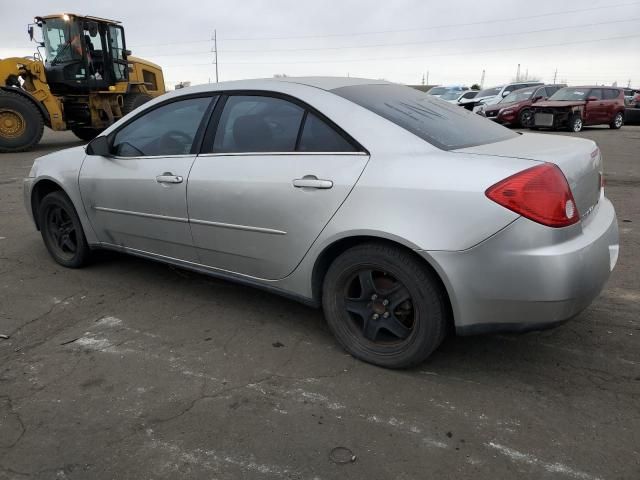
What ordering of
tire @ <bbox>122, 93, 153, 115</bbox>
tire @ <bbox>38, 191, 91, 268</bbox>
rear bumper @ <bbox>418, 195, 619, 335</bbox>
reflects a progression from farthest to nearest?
tire @ <bbox>122, 93, 153, 115</bbox>, tire @ <bbox>38, 191, 91, 268</bbox>, rear bumper @ <bbox>418, 195, 619, 335</bbox>

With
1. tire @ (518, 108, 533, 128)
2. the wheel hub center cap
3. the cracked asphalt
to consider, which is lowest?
the cracked asphalt

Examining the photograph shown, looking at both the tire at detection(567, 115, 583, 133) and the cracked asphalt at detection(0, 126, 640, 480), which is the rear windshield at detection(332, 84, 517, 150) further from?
the tire at detection(567, 115, 583, 133)

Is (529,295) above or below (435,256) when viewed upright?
below

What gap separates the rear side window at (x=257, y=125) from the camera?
3.12 m

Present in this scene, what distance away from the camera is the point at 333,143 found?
292 centimetres

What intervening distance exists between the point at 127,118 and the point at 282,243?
178 centimetres

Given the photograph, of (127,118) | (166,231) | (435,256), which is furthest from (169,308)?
(435,256)

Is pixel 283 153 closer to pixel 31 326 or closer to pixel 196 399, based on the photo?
pixel 196 399

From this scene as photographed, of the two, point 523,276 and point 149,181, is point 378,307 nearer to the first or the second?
point 523,276

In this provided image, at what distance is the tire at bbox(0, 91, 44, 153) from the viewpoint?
12.9m

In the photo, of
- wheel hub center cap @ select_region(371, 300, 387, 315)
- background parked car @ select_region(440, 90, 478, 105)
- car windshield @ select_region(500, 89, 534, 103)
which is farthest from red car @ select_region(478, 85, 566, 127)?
wheel hub center cap @ select_region(371, 300, 387, 315)

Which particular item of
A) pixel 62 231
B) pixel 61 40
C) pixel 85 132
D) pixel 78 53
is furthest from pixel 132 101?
pixel 62 231

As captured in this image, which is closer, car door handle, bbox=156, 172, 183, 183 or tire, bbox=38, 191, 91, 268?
car door handle, bbox=156, 172, 183, 183

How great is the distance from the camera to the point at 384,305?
285 cm
